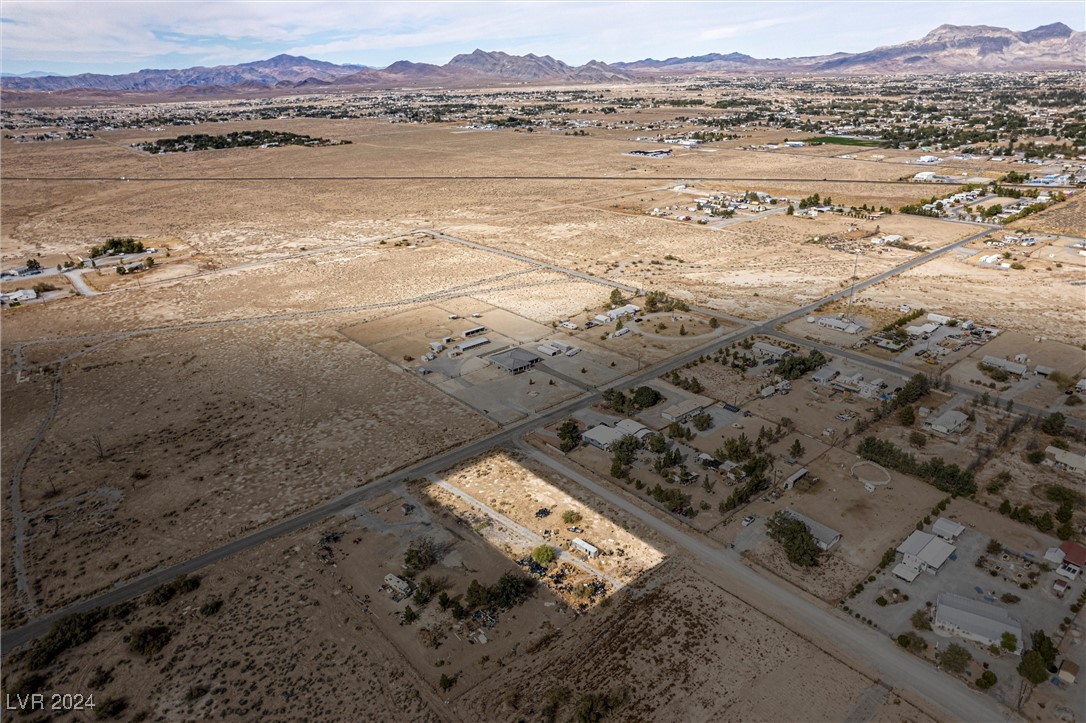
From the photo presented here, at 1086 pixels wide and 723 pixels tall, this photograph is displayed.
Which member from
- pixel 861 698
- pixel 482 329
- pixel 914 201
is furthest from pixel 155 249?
pixel 914 201

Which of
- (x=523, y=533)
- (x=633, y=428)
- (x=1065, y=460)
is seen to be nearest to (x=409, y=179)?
(x=633, y=428)

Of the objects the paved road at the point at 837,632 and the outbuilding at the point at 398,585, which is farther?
the outbuilding at the point at 398,585

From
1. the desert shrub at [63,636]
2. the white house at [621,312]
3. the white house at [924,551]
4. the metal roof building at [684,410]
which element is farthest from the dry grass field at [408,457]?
the metal roof building at [684,410]

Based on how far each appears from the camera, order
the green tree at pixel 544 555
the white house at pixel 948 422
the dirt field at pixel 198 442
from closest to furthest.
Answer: the green tree at pixel 544 555 → the dirt field at pixel 198 442 → the white house at pixel 948 422

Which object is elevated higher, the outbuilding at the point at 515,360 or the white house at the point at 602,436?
the outbuilding at the point at 515,360

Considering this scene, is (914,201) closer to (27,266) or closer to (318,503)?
(318,503)

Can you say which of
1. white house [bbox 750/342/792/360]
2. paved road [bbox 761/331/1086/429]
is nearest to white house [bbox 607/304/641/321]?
paved road [bbox 761/331/1086/429]

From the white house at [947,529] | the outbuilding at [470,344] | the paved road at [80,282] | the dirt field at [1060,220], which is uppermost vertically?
the paved road at [80,282]

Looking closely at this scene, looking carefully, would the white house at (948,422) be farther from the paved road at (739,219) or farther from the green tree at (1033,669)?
the paved road at (739,219)
